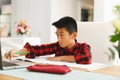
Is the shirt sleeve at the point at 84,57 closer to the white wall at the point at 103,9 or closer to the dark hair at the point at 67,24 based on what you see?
the dark hair at the point at 67,24

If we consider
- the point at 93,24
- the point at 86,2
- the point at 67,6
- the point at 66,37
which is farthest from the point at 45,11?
the point at 66,37

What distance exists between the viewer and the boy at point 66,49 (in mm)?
1375

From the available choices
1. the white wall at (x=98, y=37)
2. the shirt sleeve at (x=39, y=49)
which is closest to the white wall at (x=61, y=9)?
the white wall at (x=98, y=37)

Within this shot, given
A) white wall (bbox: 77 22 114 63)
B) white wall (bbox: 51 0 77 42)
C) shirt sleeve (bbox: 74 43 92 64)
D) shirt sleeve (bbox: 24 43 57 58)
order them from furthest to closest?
white wall (bbox: 51 0 77 42)
white wall (bbox: 77 22 114 63)
shirt sleeve (bbox: 24 43 57 58)
shirt sleeve (bbox: 74 43 92 64)

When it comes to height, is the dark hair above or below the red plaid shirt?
above

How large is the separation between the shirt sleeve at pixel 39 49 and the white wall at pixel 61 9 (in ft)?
10.2

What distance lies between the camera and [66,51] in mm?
1599

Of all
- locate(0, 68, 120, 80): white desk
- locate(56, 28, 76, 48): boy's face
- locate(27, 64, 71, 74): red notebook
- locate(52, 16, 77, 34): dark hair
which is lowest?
locate(0, 68, 120, 80): white desk

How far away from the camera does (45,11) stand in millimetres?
4922

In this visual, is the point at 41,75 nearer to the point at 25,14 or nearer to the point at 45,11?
the point at 45,11

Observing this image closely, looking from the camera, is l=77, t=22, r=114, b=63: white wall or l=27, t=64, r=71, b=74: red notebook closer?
l=27, t=64, r=71, b=74: red notebook

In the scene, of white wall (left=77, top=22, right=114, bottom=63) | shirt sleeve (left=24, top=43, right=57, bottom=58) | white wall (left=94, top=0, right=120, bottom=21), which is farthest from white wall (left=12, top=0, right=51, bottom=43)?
shirt sleeve (left=24, top=43, right=57, bottom=58)

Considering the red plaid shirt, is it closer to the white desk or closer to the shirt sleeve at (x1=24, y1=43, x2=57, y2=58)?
Answer: the shirt sleeve at (x1=24, y1=43, x2=57, y2=58)

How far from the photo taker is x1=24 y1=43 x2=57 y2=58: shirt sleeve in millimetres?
1539
